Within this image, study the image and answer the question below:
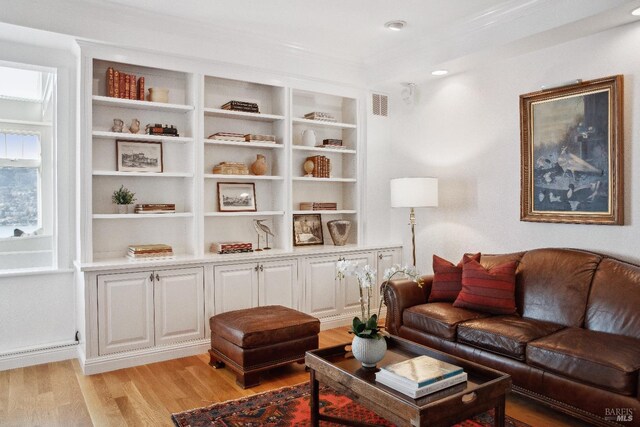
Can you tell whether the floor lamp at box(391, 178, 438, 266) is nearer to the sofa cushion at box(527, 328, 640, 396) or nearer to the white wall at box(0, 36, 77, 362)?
the sofa cushion at box(527, 328, 640, 396)

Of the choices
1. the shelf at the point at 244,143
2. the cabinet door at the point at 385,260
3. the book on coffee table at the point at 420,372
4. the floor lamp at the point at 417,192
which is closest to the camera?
the book on coffee table at the point at 420,372

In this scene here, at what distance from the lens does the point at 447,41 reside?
416 cm

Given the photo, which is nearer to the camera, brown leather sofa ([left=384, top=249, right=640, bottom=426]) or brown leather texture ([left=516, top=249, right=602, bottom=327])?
→ brown leather sofa ([left=384, top=249, right=640, bottom=426])

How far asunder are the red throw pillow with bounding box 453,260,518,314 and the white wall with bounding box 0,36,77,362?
326 centimetres

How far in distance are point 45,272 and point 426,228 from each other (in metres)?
3.61

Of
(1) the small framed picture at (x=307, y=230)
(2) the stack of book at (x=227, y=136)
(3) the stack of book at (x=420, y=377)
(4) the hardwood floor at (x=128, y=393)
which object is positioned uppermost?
(2) the stack of book at (x=227, y=136)

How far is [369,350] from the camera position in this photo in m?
2.41

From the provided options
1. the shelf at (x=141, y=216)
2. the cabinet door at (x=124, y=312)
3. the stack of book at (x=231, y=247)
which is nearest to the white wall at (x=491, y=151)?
the stack of book at (x=231, y=247)

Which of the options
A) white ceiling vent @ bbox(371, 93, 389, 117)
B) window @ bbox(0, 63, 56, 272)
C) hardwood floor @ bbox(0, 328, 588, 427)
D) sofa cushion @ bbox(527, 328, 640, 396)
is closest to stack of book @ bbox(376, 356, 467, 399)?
sofa cushion @ bbox(527, 328, 640, 396)

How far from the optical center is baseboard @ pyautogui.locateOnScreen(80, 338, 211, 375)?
3.52 m

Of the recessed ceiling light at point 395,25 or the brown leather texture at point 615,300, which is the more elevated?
the recessed ceiling light at point 395,25

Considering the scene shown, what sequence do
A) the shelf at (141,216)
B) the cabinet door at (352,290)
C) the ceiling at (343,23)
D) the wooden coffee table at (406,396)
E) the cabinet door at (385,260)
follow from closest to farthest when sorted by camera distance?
the wooden coffee table at (406,396)
the ceiling at (343,23)
the shelf at (141,216)
the cabinet door at (352,290)
the cabinet door at (385,260)

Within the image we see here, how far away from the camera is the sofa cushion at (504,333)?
114 inches

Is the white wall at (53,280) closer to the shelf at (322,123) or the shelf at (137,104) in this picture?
the shelf at (137,104)
